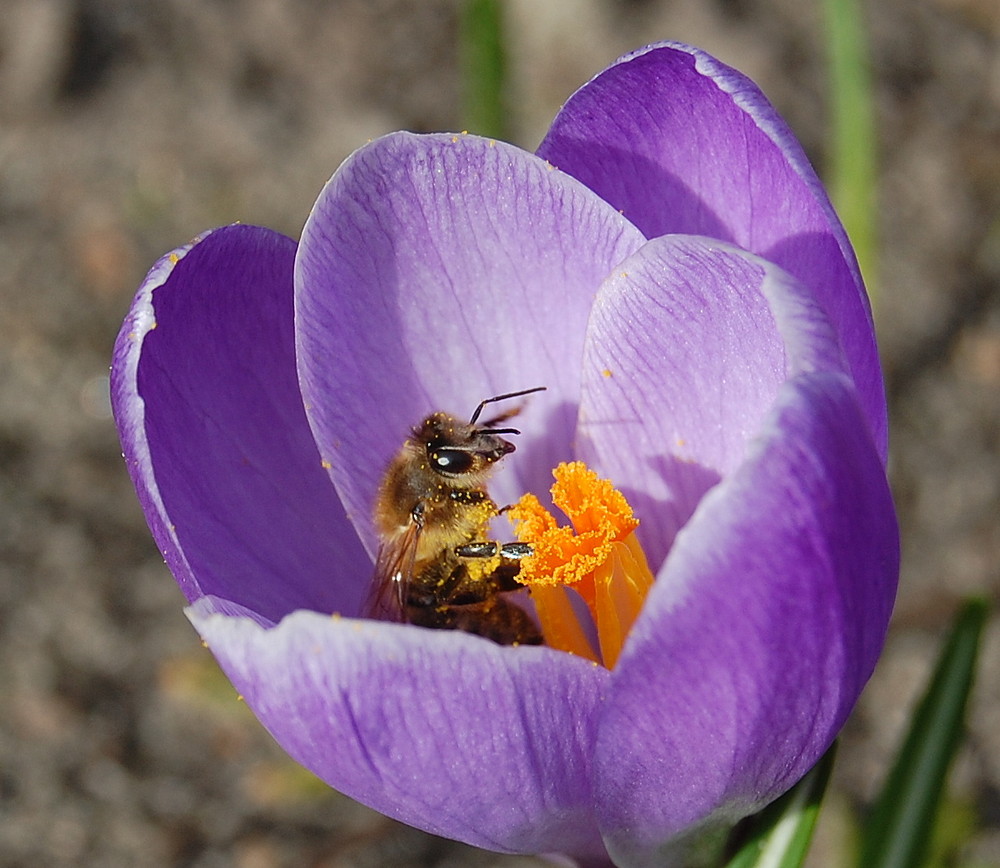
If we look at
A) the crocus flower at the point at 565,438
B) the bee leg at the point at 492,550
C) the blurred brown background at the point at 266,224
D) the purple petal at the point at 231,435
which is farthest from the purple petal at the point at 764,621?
the blurred brown background at the point at 266,224

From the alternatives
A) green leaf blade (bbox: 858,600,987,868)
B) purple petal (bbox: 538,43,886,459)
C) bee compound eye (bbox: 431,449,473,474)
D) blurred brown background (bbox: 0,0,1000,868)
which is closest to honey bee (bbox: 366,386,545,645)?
bee compound eye (bbox: 431,449,473,474)

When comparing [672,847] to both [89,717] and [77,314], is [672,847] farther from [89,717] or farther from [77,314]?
[77,314]

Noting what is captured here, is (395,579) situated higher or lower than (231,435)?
lower

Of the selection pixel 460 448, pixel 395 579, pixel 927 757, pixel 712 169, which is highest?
pixel 712 169

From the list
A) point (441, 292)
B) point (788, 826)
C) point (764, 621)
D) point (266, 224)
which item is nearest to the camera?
point (764, 621)

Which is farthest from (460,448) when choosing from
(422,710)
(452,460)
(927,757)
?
(927,757)

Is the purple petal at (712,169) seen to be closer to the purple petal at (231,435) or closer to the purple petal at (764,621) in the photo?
the purple petal at (764,621)

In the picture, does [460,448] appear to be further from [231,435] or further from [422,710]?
[422,710]

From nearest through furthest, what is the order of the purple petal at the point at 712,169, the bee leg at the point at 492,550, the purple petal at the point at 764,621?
the purple petal at the point at 764,621 < the purple petal at the point at 712,169 < the bee leg at the point at 492,550
